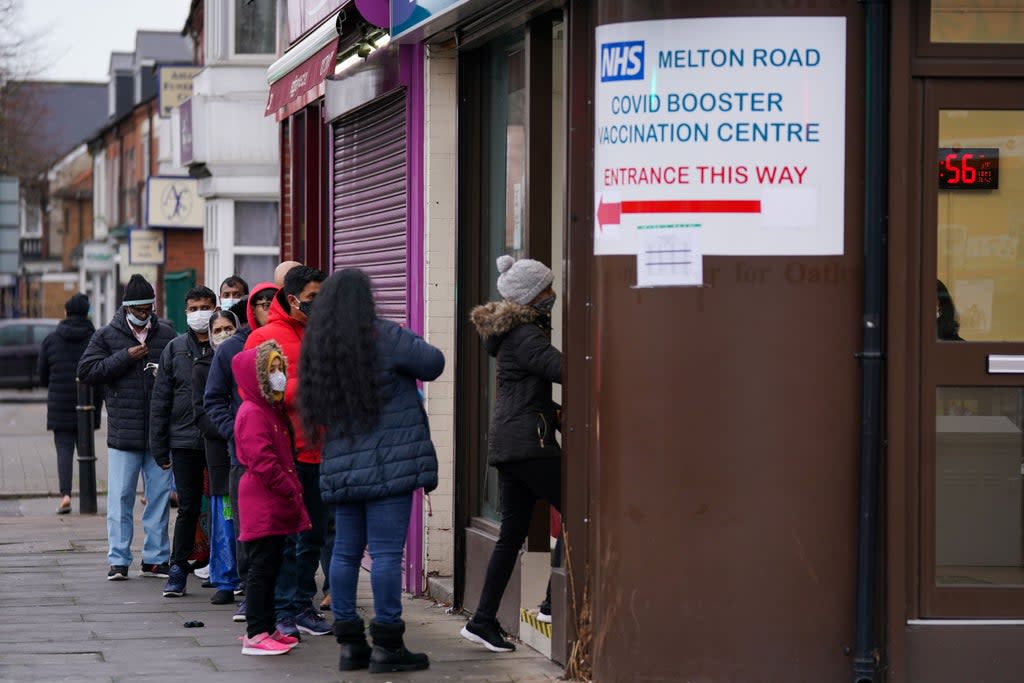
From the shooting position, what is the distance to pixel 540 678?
7766 mm

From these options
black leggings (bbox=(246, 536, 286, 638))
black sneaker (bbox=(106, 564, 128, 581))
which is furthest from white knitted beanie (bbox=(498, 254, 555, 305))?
black sneaker (bbox=(106, 564, 128, 581))

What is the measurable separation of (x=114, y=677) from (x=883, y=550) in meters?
3.43

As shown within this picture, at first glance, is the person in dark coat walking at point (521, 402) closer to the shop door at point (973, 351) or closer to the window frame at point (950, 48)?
the shop door at point (973, 351)

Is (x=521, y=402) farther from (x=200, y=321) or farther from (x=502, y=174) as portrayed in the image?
(x=200, y=321)

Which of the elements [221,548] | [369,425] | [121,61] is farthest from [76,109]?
[369,425]

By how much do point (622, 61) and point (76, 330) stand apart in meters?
10.2

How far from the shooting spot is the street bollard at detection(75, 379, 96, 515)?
598 inches

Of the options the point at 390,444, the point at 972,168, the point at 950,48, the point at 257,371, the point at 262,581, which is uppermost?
the point at 950,48

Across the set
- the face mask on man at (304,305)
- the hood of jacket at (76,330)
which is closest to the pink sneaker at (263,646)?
the face mask on man at (304,305)

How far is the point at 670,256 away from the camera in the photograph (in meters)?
7.10

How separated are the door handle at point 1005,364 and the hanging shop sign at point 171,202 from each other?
81.2 feet

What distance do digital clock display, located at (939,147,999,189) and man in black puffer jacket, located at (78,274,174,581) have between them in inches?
230

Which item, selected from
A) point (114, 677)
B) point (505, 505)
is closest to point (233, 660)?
point (114, 677)

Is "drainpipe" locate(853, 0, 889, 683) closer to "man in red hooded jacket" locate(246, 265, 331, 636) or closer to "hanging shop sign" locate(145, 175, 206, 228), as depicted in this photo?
"man in red hooded jacket" locate(246, 265, 331, 636)
